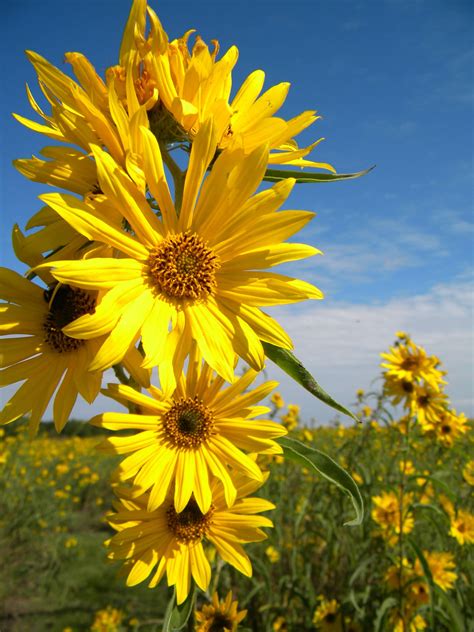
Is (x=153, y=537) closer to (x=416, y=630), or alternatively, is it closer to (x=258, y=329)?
(x=258, y=329)

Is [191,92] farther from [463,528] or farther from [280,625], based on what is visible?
[463,528]

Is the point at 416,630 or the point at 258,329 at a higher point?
the point at 258,329

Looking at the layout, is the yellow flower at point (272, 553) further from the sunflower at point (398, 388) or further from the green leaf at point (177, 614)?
the green leaf at point (177, 614)

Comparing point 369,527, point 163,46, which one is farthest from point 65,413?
point 369,527

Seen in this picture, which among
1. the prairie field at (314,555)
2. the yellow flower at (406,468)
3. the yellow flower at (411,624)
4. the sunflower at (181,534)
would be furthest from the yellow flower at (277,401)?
the sunflower at (181,534)

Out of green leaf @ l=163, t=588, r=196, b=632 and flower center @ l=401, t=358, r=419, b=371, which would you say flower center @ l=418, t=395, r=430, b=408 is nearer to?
flower center @ l=401, t=358, r=419, b=371

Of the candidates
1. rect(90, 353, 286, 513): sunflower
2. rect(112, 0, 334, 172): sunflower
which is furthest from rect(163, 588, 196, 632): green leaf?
rect(112, 0, 334, 172): sunflower
